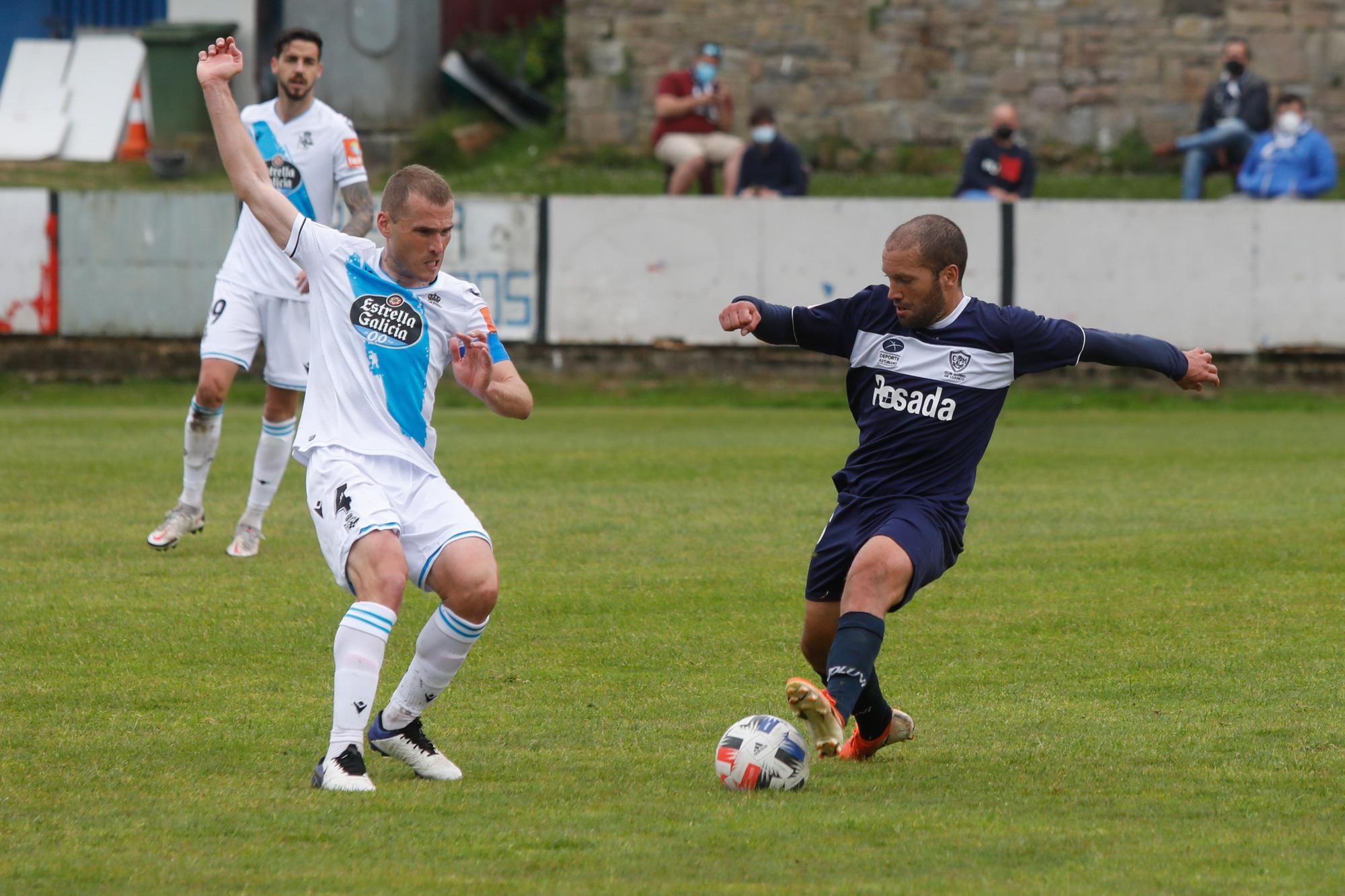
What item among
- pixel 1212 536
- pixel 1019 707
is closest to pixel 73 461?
pixel 1212 536

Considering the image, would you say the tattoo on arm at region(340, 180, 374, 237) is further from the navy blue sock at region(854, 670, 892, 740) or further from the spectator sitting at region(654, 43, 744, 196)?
the spectator sitting at region(654, 43, 744, 196)

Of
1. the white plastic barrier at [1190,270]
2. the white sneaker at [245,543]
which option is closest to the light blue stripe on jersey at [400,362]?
the white sneaker at [245,543]

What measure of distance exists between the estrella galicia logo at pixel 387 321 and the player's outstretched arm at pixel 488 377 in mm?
144

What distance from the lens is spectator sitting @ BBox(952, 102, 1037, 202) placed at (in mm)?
20875

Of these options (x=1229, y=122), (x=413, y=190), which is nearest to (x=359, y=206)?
(x=413, y=190)

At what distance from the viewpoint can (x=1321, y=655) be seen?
7.32 m

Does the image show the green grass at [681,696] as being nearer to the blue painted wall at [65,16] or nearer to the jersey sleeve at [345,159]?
the jersey sleeve at [345,159]

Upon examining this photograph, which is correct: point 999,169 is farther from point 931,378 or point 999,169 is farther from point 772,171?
point 931,378

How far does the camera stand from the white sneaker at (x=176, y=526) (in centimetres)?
992

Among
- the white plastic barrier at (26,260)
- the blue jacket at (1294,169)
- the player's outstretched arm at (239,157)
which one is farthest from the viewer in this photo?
the blue jacket at (1294,169)

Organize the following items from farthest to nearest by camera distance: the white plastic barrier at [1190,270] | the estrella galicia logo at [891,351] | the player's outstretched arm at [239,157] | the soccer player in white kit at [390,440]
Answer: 1. the white plastic barrier at [1190,270]
2. the estrella galicia logo at [891,351]
3. the player's outstretched arm at [239,157]
4. the soccer player in white kit at [390,440]

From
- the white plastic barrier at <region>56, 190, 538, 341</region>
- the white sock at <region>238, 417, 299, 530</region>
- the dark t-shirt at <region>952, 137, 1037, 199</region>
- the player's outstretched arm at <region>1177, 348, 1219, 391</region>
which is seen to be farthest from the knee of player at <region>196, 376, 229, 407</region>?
the dark t-shirt at <region>952, 137, 1037, 199</region>

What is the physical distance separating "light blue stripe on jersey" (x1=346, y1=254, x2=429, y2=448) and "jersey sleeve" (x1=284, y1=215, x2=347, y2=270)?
0.11 metres

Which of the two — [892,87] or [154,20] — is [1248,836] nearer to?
[892,87]
